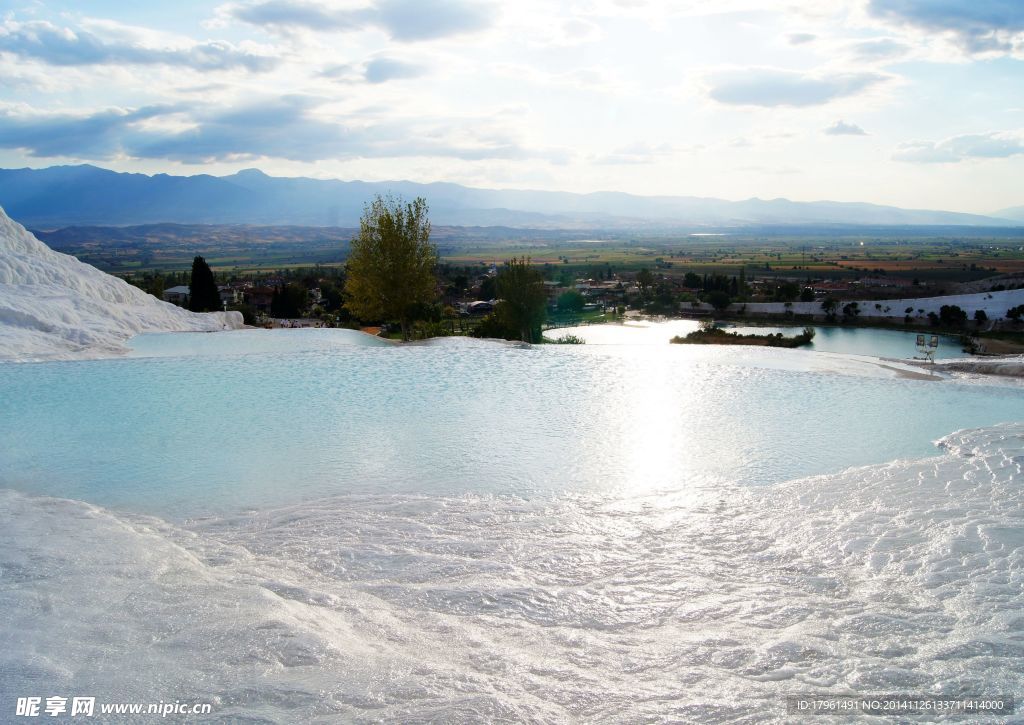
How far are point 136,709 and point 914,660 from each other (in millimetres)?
3702

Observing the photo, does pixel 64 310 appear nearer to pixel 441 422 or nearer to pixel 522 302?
pixel 441 422

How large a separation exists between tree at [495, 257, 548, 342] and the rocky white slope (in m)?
9.26

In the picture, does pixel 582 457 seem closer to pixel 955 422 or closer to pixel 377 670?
pixel 377 670

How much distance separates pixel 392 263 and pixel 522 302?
6.66 meters

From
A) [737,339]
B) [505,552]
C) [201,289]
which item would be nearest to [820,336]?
[737,339]

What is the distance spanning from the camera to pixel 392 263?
19.6 metres

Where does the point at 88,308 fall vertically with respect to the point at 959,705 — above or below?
above

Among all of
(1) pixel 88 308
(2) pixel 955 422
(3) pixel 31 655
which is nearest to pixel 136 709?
(3) pixel 31 655

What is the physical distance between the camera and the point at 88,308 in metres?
15.5

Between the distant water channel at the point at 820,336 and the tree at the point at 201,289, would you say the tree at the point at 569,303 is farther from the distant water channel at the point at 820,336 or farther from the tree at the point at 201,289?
the tree at the point at 201,289

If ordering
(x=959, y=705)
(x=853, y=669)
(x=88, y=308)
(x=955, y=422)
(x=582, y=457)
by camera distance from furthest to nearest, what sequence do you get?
(x=88, y=308), (x=955, y=422), (x=582, y=457), (x=853, y=669), (x=959, y=705)

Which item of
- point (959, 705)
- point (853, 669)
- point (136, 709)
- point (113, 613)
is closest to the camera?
point (136, 709)

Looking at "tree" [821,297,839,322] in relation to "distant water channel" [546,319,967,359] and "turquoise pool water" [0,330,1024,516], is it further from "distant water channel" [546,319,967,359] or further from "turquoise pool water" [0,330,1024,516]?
"turquoise pool water" [0,330,1024,516]

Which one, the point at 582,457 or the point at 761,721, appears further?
the point at 582,457
